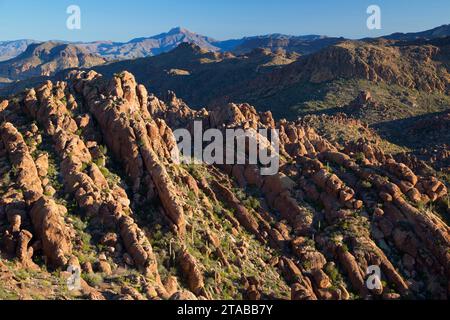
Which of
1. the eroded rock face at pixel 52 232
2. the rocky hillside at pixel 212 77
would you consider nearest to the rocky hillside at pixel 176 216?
the eroded rock face at pixel 52 232

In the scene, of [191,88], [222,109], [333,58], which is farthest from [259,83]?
[222,109]

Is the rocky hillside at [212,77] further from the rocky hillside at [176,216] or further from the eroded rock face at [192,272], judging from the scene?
the eroded rock face at [192,272]

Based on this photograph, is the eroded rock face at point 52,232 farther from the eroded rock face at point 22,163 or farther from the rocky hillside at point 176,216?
the eroded rock face at point 22,163

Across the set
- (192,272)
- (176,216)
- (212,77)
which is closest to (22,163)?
(176,216)

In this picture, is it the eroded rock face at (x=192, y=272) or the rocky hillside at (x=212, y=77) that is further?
the rocky hillside at (x=212, y=77)

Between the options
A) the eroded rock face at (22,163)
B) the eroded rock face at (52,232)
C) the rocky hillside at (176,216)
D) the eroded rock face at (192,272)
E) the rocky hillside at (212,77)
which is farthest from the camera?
the rocky hillside at (212,77)

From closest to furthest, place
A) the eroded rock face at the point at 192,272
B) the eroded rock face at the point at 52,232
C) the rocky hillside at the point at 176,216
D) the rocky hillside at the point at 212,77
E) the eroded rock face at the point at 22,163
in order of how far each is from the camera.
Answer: the eroded rock face at the point at 52,232 < the rocky hillside at the point at 176,216 < the eroded rock face at the point at 192,272 < the eroded rock face at the point at 22,163 < the rocky hillside at the point at 212,77

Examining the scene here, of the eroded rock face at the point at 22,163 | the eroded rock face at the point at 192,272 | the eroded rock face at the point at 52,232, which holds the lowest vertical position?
the eroded rock face at the point at 192,272

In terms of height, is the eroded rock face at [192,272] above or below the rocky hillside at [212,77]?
below
